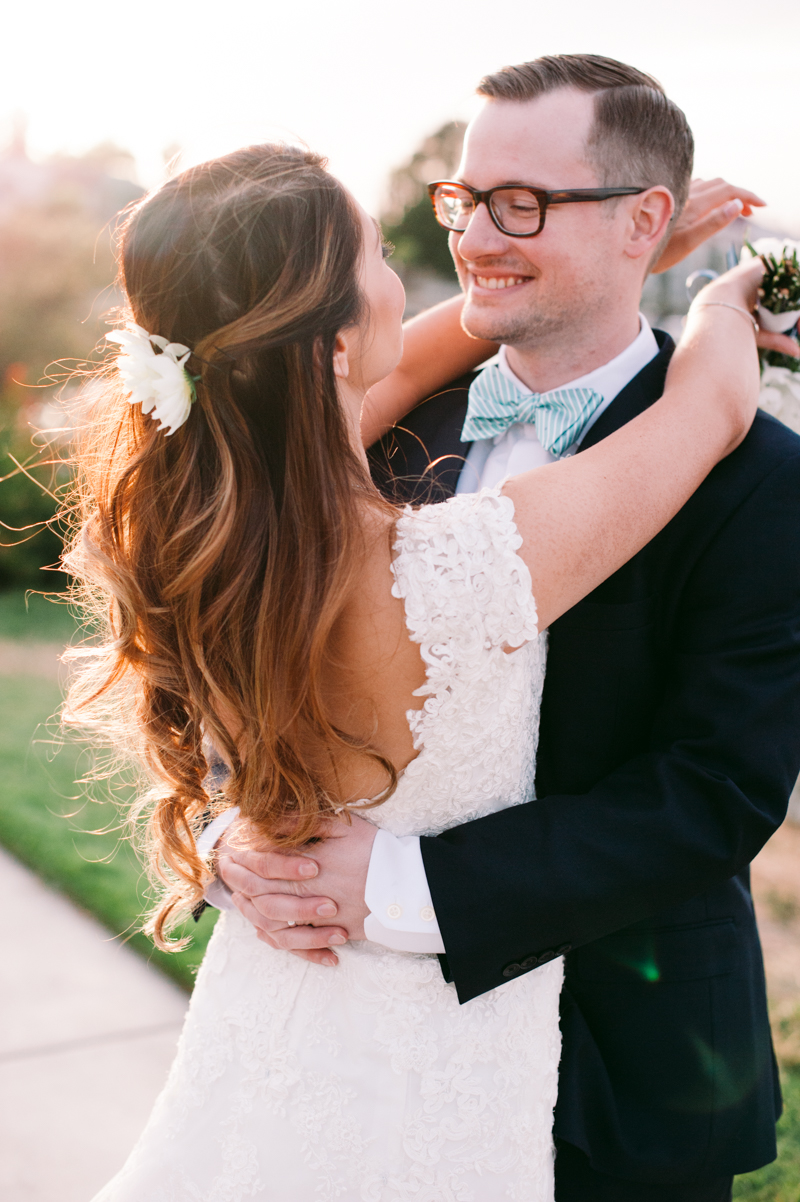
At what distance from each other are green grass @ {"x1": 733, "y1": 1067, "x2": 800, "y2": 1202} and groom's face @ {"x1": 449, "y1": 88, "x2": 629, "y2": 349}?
2551 millimetres

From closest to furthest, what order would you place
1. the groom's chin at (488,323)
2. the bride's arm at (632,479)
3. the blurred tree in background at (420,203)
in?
the bride's arm at (632,479) → the groom's chin at (488,323) → the blurred tree in background at (420,203)

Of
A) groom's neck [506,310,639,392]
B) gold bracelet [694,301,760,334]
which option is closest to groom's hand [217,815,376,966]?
groom's neck [506,310,639,392]

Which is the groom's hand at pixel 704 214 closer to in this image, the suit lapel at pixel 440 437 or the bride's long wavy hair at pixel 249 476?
the suit lapel at pixel 440 437

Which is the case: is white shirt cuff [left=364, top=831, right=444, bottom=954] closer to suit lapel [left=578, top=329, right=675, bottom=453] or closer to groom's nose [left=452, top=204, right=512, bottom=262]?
suit lapel [left=578, top=329, right=675, bottom=453]

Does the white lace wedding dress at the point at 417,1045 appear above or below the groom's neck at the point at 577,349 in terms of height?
below

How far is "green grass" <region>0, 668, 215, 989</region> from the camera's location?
3923mm

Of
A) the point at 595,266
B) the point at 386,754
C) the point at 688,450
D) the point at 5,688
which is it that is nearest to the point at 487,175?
the point at 595,266

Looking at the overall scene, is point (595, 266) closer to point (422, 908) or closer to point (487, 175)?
point (487, 175)

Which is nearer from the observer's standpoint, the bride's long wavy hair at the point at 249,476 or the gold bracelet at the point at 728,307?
the bride's long wavy hair at the point at 249,476

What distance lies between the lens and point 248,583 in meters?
1.43

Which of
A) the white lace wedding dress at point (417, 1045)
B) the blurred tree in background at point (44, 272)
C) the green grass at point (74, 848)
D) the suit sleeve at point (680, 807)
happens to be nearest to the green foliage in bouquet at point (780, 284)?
the suit sleeve at point (680, 807)

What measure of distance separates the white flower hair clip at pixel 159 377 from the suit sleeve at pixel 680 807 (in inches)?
33.2

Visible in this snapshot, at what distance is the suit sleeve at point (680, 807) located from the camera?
157 centimetres

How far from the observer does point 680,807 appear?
164cm
